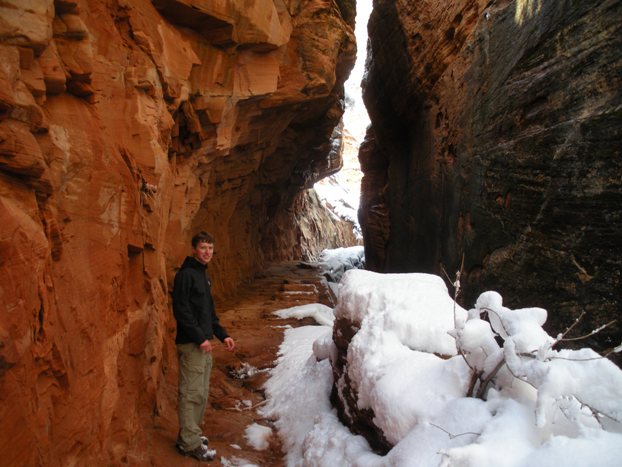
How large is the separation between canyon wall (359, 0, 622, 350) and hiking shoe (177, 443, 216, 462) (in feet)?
9.53

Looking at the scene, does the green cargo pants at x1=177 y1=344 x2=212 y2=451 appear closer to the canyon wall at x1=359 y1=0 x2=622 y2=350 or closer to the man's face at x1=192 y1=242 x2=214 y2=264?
the man's face at x1=192 y1=242 x2=214 y2=264

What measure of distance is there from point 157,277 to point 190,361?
3.93 ft

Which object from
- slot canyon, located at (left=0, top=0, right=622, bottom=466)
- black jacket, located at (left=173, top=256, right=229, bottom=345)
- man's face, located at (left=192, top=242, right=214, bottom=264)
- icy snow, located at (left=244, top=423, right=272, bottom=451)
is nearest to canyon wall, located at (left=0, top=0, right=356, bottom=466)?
slot canyon, located at (left=0, top=0, right=622, bottom=466)

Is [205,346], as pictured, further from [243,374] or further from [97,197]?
[243,374]

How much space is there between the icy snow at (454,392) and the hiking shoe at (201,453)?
0.79m

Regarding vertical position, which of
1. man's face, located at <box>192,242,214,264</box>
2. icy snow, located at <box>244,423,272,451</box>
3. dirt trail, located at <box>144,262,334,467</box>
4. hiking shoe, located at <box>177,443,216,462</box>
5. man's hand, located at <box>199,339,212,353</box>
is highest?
man's face, located at <box>192,242,214,264</box>

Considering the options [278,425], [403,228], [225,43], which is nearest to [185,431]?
[278,425]

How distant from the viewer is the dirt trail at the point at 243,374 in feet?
12.2

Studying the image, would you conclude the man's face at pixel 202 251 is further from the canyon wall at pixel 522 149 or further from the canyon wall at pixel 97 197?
the canyon wall at pixel 522 149

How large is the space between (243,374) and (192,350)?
2607 mm

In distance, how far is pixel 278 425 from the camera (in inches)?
176

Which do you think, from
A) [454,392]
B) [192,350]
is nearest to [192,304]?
[192,350]

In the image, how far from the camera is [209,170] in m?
8.19

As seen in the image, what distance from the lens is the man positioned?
3.42 metres
